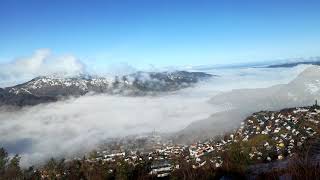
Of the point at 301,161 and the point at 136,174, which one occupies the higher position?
the point at 301,161

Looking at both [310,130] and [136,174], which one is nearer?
[136,174]

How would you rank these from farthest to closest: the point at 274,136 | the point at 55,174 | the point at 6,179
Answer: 1. the point at 274,136
2. the point at 6,179
3. the point at 55,174

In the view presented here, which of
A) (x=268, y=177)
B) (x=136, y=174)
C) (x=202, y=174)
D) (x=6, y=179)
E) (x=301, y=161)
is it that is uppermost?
(x=301, y=161)

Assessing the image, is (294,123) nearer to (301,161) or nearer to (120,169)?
(120,169)

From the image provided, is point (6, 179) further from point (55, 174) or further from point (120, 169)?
point (120, 169)

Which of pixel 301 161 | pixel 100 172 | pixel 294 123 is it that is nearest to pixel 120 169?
pixel 100 172

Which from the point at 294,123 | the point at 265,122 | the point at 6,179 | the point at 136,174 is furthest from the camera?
the point at 265,122
